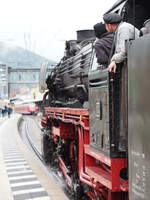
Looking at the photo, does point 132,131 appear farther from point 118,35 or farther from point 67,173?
point 67,173

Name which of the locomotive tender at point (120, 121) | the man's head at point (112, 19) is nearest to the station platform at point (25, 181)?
the locomotive tender at point (120, 121)

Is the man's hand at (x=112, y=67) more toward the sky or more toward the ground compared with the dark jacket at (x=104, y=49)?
more toward the ground

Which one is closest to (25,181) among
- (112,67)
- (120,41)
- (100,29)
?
(100,29)

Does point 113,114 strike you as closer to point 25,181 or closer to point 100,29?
point 100,29

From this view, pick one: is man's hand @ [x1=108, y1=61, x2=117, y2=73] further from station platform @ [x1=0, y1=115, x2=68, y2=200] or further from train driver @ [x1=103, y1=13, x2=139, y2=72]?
station platform @ [x1=0, y1=115, x2=68, y2=200]

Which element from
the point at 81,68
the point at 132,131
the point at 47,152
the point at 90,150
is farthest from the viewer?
the point at 47,152

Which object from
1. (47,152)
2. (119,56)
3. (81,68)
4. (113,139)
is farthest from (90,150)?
(47,152)

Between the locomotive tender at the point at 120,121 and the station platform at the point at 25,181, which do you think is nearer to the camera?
the locomotive tender at the point at 120,121

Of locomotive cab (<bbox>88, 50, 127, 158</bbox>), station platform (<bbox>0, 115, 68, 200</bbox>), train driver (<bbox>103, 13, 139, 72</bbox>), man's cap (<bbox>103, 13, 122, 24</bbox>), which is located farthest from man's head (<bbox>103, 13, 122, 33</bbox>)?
station platform (<bbox>0, 115, 68, 200</bbox>)

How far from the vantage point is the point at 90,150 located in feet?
18.9

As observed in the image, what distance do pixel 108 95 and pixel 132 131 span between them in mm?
839

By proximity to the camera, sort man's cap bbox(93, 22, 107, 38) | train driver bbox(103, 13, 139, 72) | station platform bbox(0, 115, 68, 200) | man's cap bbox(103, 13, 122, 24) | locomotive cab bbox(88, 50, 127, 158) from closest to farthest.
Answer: train driver bbox(103, 13, 139, 72) → locomotive cab bbox(88, 50, 127, 158) → man's cap bbox(103, 13, 122, 24) → man's cap bbox(93, 22, 107, 38) → station platform bbox(0, 115, 68, 200)

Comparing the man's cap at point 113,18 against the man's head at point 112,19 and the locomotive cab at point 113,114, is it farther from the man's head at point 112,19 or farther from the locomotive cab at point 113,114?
the locomotive cab at point 113,114

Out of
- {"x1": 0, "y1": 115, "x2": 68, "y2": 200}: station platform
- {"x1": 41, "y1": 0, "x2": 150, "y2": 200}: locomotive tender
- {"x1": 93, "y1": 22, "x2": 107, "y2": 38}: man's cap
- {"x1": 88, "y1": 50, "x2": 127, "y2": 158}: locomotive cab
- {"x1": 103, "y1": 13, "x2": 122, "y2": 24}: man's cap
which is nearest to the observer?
{"x1": 41, "y1": 0, "x2": 150, "y2": 200}: locomotive tender
